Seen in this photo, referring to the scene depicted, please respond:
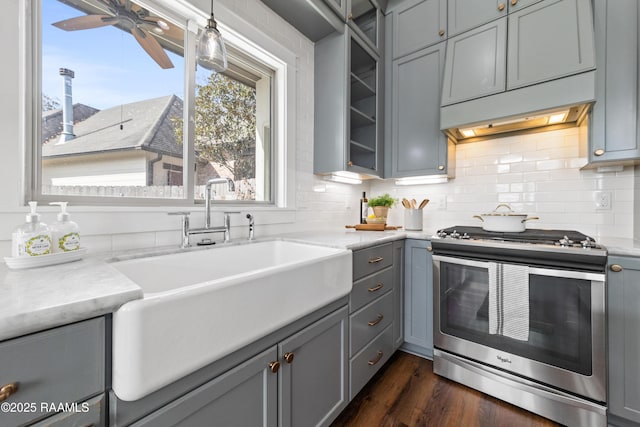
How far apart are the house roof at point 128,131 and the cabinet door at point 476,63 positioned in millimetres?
1940

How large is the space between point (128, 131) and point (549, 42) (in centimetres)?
256

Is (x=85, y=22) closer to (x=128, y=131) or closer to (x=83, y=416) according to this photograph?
(x=128, y=131)

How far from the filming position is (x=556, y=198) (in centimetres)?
197

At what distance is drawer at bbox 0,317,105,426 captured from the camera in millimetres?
455

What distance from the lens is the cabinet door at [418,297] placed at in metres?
1.96

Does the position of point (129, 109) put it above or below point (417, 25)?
below

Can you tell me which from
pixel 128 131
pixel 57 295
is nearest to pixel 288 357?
pixel 57 295

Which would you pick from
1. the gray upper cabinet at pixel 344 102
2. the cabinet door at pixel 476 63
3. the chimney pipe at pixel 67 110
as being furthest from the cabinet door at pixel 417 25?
the chimney pipe at pixel 67 110

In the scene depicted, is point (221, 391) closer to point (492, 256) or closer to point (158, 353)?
point (158, 353)

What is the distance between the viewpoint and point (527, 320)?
58.9 inches

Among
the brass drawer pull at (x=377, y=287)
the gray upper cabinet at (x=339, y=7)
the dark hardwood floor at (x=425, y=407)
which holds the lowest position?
the dark hardwood floor at (x=425, y=407)

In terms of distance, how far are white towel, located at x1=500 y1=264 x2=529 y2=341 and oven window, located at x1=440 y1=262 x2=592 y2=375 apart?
30mm

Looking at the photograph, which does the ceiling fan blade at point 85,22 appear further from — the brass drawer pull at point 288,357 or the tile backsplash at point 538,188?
the tile backsplash at point 538,188

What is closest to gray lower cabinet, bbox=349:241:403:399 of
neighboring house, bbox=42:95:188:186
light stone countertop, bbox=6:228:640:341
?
light stone countertop, bbox=6:228:640:341
